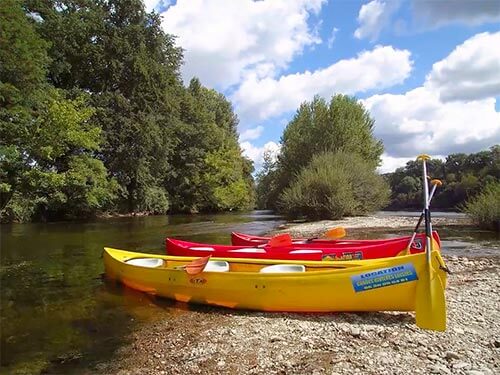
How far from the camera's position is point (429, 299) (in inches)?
245

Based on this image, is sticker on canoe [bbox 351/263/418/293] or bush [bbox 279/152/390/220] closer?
sticker on canoe [bbox 351/263/418/293]

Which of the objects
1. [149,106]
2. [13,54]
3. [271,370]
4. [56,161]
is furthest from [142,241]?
[149,106]

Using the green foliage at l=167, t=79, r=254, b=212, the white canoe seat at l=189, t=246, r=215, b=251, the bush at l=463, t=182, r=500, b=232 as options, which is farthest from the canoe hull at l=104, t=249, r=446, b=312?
the green foliage at l=167, t=79, r=254, b=212

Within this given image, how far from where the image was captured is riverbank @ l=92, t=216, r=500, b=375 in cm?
516

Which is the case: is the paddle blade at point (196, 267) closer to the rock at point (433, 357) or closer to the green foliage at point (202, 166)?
the rock at point (433, 357)

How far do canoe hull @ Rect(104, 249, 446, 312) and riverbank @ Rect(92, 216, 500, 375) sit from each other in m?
0.21

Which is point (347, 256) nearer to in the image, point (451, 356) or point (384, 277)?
point (384, 277)

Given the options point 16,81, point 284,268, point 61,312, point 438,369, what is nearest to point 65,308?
point 61,312

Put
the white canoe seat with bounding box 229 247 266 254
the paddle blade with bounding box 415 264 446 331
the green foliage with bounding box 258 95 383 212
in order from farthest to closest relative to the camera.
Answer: the green foliage with bounding box 258 95 383 212 → the white canoe seat with bounding box 229 247 266 254 → the paddle blade with bounding box 415 264 446 331

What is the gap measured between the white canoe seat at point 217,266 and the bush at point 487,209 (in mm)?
15406

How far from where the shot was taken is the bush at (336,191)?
94.8ft

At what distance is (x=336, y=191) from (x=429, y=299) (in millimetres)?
22868

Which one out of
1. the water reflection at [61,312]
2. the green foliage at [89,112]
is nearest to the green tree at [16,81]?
the green foliage at [89,112]

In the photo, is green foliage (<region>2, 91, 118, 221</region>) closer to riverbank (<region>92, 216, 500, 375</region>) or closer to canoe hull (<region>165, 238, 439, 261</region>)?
canoe hull (<region>165, 238, 439, 261</region>)
